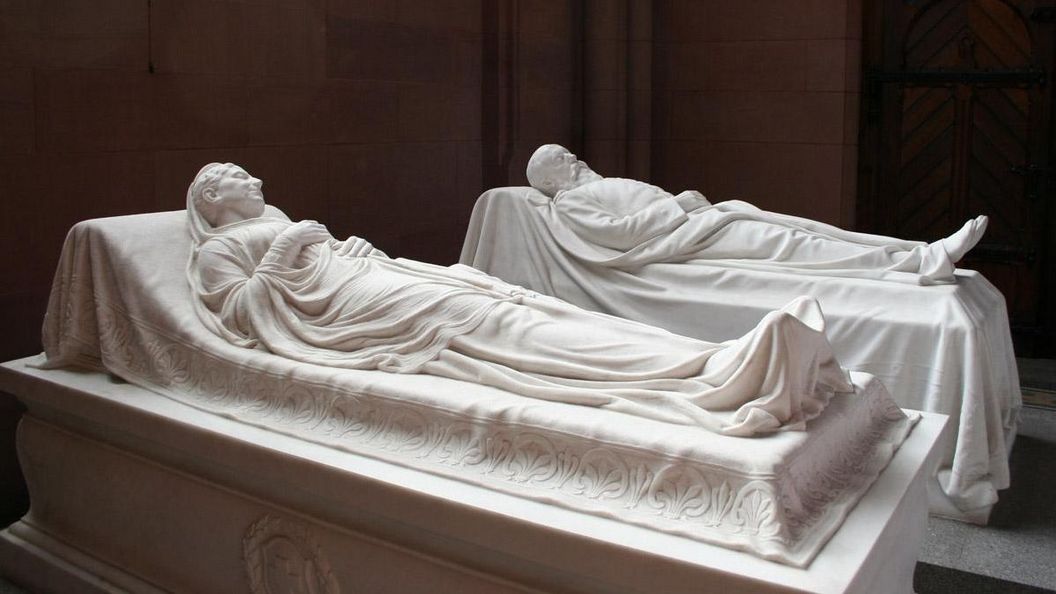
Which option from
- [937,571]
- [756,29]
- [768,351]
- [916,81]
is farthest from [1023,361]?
[768,351]

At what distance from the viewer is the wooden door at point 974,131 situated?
7.68 m

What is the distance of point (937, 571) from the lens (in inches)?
156

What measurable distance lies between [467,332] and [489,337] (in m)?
0.08

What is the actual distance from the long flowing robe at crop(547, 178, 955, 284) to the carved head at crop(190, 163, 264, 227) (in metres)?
2.16

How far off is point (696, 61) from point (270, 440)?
6333 mm

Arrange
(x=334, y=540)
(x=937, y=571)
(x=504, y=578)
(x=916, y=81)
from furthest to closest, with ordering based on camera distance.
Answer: (x=916, y=81) < (x=937, y=571) < (x=334, y=540) < (x=504, y=578)

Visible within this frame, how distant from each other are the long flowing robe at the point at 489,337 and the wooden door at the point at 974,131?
5.26 metres

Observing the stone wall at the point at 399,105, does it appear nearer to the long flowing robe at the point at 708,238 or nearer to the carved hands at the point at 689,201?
the long flowing robe at the point at 708,238

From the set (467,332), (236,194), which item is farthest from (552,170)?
(467,332)

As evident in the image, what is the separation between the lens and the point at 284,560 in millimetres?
3191

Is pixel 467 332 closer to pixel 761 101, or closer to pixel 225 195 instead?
Answer: pixel 225 195

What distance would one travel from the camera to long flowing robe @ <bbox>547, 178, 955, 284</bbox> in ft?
17.6

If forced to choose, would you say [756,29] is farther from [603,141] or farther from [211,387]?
[211,387]

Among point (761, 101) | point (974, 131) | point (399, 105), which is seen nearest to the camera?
point (399, 105)
